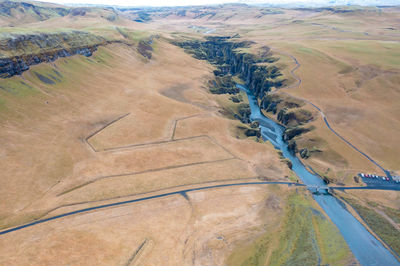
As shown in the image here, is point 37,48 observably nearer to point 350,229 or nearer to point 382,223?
point 350,229

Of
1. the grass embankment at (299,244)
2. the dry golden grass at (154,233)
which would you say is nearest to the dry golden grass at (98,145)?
the dry golden grass at (154,233)

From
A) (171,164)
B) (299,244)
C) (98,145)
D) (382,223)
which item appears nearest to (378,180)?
(382,223)

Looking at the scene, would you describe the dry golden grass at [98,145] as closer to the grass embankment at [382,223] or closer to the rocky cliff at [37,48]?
the rocky cliff at [37,48]

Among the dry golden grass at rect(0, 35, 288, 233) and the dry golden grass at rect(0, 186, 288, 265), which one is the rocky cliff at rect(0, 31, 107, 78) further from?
the dry golden grass at rect(0, 186, 288, 265)

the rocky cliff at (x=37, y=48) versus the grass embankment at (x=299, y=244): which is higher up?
the rocky cliff at (x=37, y=48)

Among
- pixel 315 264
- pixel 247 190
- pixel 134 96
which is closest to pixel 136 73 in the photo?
pixel 134 96

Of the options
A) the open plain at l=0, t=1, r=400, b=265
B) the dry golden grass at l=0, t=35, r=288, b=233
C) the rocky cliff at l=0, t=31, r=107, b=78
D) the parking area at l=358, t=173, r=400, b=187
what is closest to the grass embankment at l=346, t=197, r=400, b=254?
the open plain at l=0, t=1, r=400, b=265
